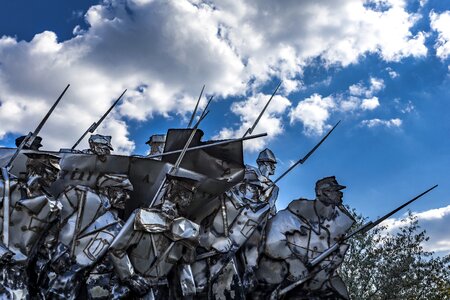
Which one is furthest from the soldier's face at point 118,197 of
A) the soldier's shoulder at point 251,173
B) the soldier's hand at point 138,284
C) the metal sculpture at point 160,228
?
the soldier's shoulder at point 251,173

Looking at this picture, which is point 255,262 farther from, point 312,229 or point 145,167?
point 145,167

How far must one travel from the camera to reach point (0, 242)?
252 inches

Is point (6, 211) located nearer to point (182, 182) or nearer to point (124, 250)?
point (124, 250)

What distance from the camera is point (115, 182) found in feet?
28.4

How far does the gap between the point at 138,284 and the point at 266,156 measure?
269 inches

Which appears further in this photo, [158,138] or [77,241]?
[158,138]

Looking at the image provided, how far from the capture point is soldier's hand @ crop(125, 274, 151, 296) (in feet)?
23.0

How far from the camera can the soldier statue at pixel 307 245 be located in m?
9.49

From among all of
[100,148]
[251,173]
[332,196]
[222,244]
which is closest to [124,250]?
[222,244]

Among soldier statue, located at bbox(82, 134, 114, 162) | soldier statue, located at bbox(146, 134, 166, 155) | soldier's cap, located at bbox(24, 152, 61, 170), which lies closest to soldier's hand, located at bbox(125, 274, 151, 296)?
soldier's cap, located at bbox(24, 152, 61, 170)

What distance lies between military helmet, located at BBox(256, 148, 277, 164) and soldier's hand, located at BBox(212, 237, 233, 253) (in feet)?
14.7

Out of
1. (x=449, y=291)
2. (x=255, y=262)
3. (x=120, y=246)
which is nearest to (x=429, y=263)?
(x=449, y=291)

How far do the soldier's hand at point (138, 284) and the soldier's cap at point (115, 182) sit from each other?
6.22 feet

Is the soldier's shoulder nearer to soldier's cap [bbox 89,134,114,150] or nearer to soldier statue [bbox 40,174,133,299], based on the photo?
soldier's cap [bbox 89,134,114,150]
